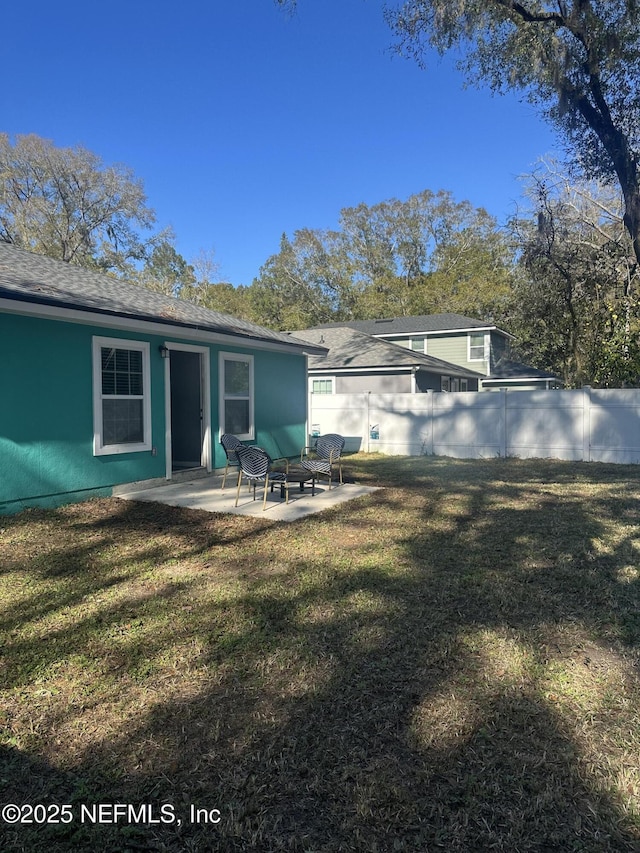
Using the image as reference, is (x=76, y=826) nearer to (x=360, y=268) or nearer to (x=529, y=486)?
(x=529, y=486)

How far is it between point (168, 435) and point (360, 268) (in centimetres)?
3945

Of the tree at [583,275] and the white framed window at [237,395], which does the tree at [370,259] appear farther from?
the white framed window at [237,395]

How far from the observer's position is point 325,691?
9.48 ft

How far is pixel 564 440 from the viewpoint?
41.9ft

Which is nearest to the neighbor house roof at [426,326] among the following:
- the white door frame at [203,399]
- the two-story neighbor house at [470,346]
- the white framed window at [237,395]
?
the two-story neighbor house at [470,346]

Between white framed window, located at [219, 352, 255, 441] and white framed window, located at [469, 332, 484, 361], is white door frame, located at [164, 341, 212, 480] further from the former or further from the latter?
white framed window, located at [469, 332, 484, 361]

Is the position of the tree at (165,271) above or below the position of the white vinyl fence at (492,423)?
above

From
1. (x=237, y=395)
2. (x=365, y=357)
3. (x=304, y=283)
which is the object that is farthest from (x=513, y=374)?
(x=304, y=283)

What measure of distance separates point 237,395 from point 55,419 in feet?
12.7

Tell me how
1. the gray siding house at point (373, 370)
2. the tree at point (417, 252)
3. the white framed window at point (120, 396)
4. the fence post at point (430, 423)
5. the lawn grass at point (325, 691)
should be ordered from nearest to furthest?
the lawn grass at point (325, 691), the white framed window at point (120, 396), the fence post at point (430, 423), the gray siding house at point (373, 370), the tree at point (417, 252)

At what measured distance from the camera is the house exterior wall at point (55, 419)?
6602 millimetres

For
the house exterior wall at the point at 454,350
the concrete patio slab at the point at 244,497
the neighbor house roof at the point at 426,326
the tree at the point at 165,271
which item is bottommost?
the concrete patio slab at the point at 244,497

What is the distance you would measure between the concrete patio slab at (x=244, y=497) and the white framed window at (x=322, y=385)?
36.9 feet

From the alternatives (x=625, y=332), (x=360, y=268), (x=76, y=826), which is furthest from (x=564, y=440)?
(x=360, y=268)
